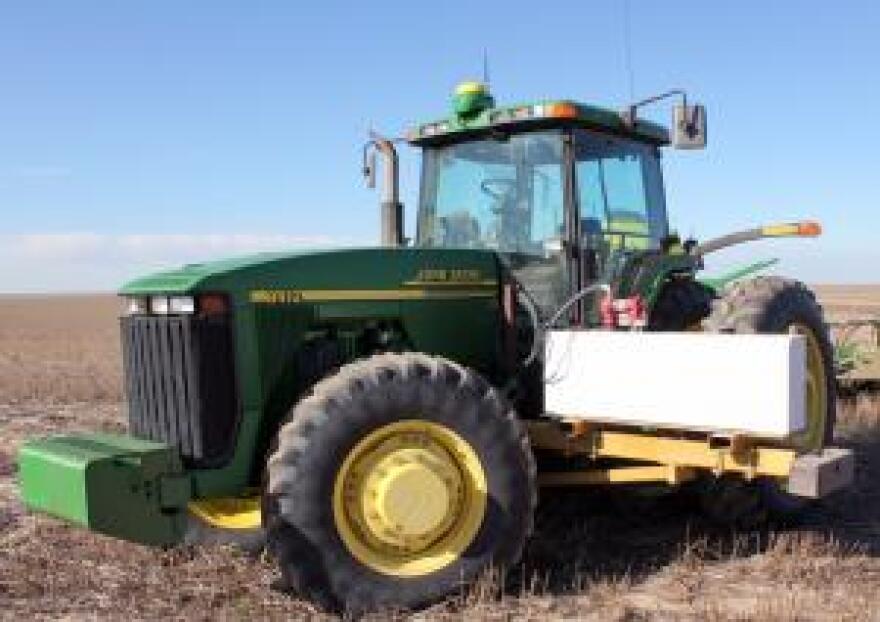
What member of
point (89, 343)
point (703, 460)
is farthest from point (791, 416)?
point (89, 343)

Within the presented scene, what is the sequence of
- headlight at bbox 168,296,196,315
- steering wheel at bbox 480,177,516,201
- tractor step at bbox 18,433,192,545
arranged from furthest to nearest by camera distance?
steering wheel at bbox 480,177,516,201 < headlight at bbox 168,296,196,315 < tractor step at bbox 18,433,192,545

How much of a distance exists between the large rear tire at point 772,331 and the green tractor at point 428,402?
0.8 inches

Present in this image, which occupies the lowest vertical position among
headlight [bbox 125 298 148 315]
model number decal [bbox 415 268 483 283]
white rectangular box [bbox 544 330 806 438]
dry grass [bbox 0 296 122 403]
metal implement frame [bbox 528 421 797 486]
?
dry grass [bbox 0 296 122 403]

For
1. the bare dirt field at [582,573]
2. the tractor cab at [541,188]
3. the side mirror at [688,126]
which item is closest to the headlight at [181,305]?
the bare dirt field at [582,573]

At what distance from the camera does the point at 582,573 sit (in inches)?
236

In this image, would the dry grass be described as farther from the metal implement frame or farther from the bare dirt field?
the metal implement frame

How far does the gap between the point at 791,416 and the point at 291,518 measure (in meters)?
2.26

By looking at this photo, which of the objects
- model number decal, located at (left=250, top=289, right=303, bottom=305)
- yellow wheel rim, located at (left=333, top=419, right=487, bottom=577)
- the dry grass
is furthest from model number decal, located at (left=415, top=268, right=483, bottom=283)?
the dry grass

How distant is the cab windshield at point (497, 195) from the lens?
6.81 meters

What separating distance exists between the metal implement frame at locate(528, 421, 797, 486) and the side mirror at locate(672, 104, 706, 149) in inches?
68.0

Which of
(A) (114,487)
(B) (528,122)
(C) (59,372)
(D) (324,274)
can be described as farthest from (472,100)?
(C) (59,372)

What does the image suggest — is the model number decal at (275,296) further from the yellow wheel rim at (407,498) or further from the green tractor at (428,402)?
the yellow wheel rim at (407,498)

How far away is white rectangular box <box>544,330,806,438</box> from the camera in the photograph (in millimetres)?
5391

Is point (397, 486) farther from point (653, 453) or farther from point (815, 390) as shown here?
point (815, 390)
